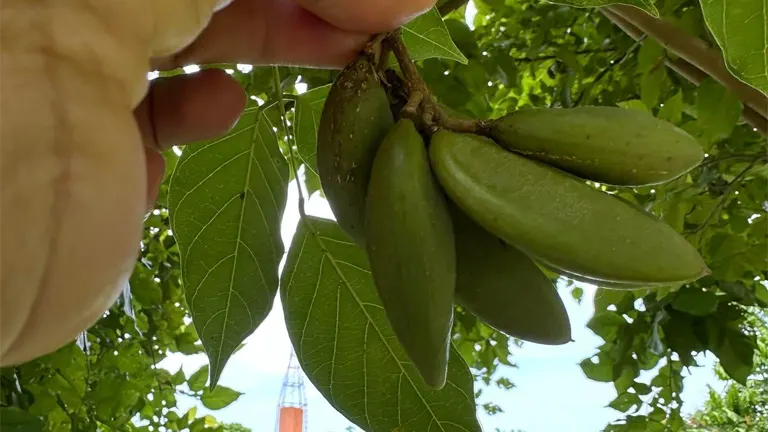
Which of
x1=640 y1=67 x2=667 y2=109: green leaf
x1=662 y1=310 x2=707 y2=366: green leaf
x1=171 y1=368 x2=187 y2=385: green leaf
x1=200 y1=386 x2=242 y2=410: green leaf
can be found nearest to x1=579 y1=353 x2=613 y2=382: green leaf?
x1=662 y1=310 x2=707 y2=366: green leaf

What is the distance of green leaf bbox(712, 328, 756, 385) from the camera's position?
92 centimetres

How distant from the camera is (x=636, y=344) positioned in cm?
106

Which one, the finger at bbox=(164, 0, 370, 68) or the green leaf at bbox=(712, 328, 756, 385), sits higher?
the finger at bbox=(164, 0, 370, 68)

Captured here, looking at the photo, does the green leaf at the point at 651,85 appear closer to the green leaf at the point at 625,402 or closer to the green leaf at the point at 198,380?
the green leaf at the point at 625,402

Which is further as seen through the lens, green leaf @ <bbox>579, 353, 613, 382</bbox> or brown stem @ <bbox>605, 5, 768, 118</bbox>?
green leaf @ <bbox>579, 353, 613, 382</bbox>

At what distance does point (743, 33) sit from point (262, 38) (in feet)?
0.91

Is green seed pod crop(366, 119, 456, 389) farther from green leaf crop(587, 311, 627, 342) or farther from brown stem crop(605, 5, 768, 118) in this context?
green leaf crop(587, 311, 627, 342)

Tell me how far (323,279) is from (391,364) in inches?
3.0

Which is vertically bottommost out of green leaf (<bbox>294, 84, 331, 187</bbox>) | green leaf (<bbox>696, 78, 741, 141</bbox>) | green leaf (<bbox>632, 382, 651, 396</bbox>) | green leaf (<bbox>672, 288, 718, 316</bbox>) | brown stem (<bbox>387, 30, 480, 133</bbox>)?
brown stem (<bbox>387, 30, 480, 133</bbox>)

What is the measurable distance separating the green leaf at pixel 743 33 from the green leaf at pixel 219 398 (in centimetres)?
93

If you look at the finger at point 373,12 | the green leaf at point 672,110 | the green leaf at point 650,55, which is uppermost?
the green leaf at point 650,55

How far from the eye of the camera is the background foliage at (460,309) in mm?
530

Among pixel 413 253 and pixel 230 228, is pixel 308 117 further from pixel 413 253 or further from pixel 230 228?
pixel 413 253

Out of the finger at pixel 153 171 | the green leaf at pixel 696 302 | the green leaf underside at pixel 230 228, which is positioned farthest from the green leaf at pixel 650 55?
the finger at pixel 153 171
